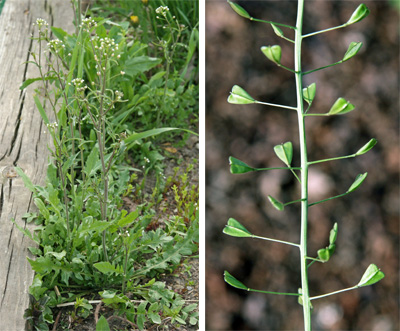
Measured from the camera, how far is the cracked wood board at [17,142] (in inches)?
64.7

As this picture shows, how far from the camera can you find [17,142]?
2.07m

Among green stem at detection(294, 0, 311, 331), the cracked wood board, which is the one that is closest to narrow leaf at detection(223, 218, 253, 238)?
green stem at detection(294, 0, 311, 331)

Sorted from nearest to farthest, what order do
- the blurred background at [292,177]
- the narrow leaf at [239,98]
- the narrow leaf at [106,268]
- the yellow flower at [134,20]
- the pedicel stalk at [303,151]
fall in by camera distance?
the pedicel stalk at [303,151], the narrow leaf at [239,98], the narrow leaf at [106,268], the blurred background at [292,177], the yellow flower at [134,20]

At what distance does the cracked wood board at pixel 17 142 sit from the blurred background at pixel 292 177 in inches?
25.2

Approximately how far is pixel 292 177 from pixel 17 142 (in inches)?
38.9

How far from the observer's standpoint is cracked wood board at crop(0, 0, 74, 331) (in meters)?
1.64

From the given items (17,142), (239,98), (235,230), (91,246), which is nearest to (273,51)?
(239,98)

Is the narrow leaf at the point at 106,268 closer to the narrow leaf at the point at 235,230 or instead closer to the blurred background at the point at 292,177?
the blurred background at the point at 292,177

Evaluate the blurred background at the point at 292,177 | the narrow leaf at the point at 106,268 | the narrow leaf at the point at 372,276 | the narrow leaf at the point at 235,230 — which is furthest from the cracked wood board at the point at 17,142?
the narrow leaf at the point at 372,276

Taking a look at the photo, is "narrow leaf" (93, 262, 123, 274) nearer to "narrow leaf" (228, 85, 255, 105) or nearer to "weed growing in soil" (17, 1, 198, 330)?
"weed growing in soil" (17, 1, 198, 330)

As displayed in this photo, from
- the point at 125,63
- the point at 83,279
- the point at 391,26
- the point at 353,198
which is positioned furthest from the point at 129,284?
the point at 391,26

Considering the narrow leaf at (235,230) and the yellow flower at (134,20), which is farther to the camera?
the yellow flower at (134,20)

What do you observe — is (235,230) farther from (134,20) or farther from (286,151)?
(134,20)

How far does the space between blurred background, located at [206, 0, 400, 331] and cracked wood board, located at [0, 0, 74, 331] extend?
641 millimetres
